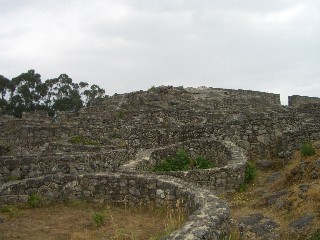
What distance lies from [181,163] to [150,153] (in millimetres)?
1222

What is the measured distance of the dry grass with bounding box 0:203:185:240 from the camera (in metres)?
9.05

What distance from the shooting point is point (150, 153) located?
55.8 feet

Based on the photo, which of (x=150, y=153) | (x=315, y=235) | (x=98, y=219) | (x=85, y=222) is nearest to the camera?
(x=315, y=235)

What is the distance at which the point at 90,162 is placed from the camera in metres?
14.8

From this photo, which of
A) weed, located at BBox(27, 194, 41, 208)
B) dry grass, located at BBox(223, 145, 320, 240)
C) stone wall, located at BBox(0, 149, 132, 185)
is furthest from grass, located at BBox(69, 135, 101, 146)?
weed, located at BBox(27, 194, 41, 208)

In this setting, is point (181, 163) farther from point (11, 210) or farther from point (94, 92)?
point (94, 92)

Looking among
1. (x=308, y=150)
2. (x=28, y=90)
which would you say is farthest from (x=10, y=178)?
(x=28, y=90)

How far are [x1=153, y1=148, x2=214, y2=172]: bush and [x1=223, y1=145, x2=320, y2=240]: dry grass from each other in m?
2.03

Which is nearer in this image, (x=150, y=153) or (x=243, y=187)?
(x=243, y=187)

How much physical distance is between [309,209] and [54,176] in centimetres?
628

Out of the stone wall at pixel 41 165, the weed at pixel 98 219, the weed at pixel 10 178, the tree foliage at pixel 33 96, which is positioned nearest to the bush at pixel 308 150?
the stone wall at pixel 41 165

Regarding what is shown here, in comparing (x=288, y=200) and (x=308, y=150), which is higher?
(x=308, y=150)

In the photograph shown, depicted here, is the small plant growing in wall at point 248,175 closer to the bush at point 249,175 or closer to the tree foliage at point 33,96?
the bush at point 249,175

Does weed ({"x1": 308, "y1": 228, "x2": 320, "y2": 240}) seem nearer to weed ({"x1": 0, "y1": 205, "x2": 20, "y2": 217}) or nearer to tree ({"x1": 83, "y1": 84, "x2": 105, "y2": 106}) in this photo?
weed ({"x1": 0, "y1": 205, "x2": 20, "y2": 217})
